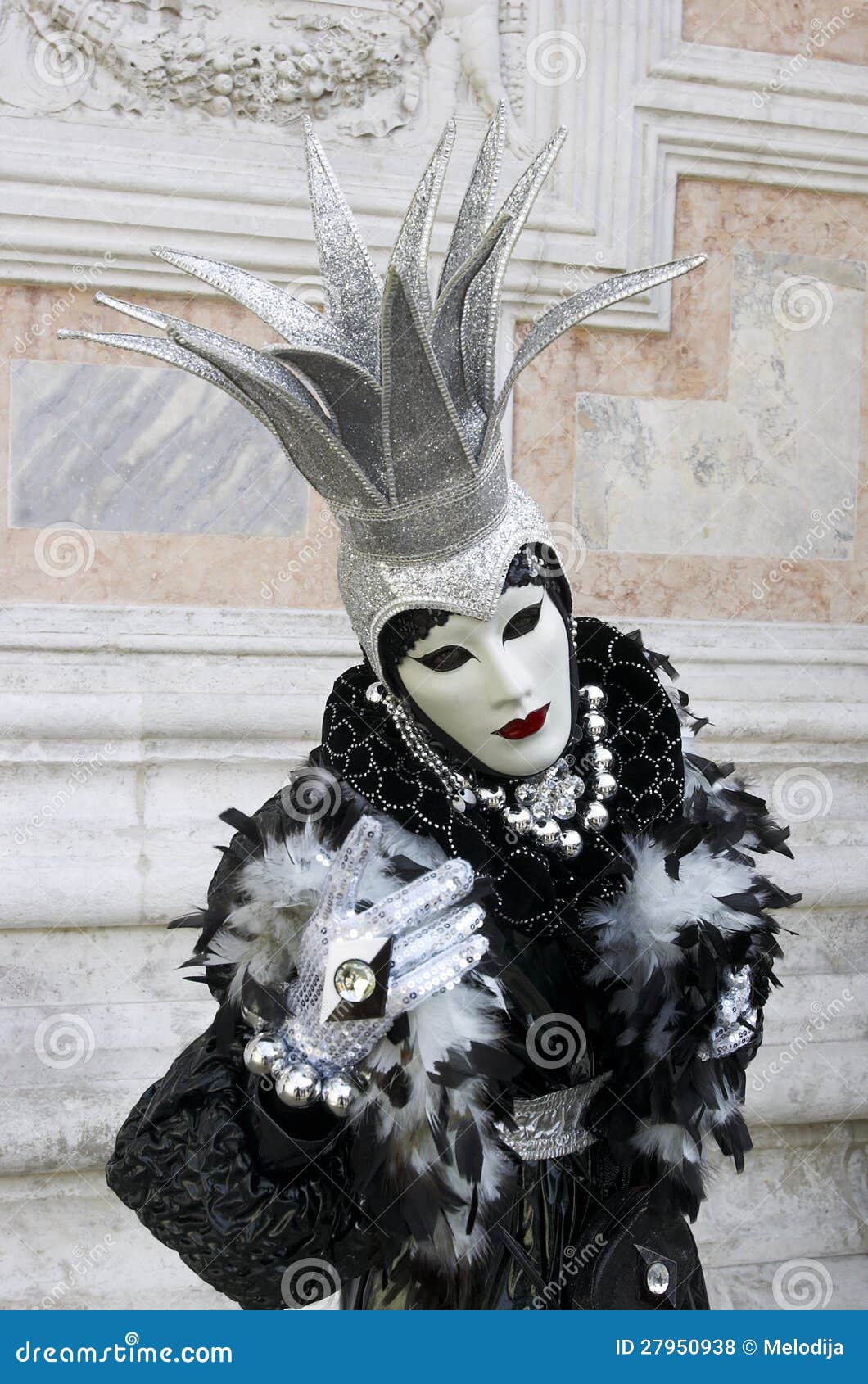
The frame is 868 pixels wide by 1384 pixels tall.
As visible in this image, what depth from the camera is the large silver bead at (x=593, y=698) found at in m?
1.55

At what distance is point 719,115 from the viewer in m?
3.20

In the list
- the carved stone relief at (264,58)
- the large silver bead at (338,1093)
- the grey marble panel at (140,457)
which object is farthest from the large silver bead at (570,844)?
the carved stone relief at (264,58)

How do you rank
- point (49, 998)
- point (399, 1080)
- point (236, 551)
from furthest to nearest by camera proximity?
point (236, 551), point (49, 998), point (399, 1080)

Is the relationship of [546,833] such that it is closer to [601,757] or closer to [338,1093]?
[601,757]

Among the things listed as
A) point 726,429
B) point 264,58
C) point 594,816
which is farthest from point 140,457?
point 594,816

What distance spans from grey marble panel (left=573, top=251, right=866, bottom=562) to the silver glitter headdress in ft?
5.60

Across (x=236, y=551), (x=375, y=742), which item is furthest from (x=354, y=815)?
(x=236, y=551)

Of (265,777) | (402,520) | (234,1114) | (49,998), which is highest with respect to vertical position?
(402,520)

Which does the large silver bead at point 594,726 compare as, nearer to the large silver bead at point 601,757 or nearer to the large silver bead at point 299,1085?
the large silver bead at point 601,757

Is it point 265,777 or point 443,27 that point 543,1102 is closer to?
point 265,777

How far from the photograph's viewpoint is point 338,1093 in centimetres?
122

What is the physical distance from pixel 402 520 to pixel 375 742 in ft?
0.83

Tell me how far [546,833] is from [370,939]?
0.29 m

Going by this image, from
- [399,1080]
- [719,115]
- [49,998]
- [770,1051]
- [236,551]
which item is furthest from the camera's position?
[719,115]
